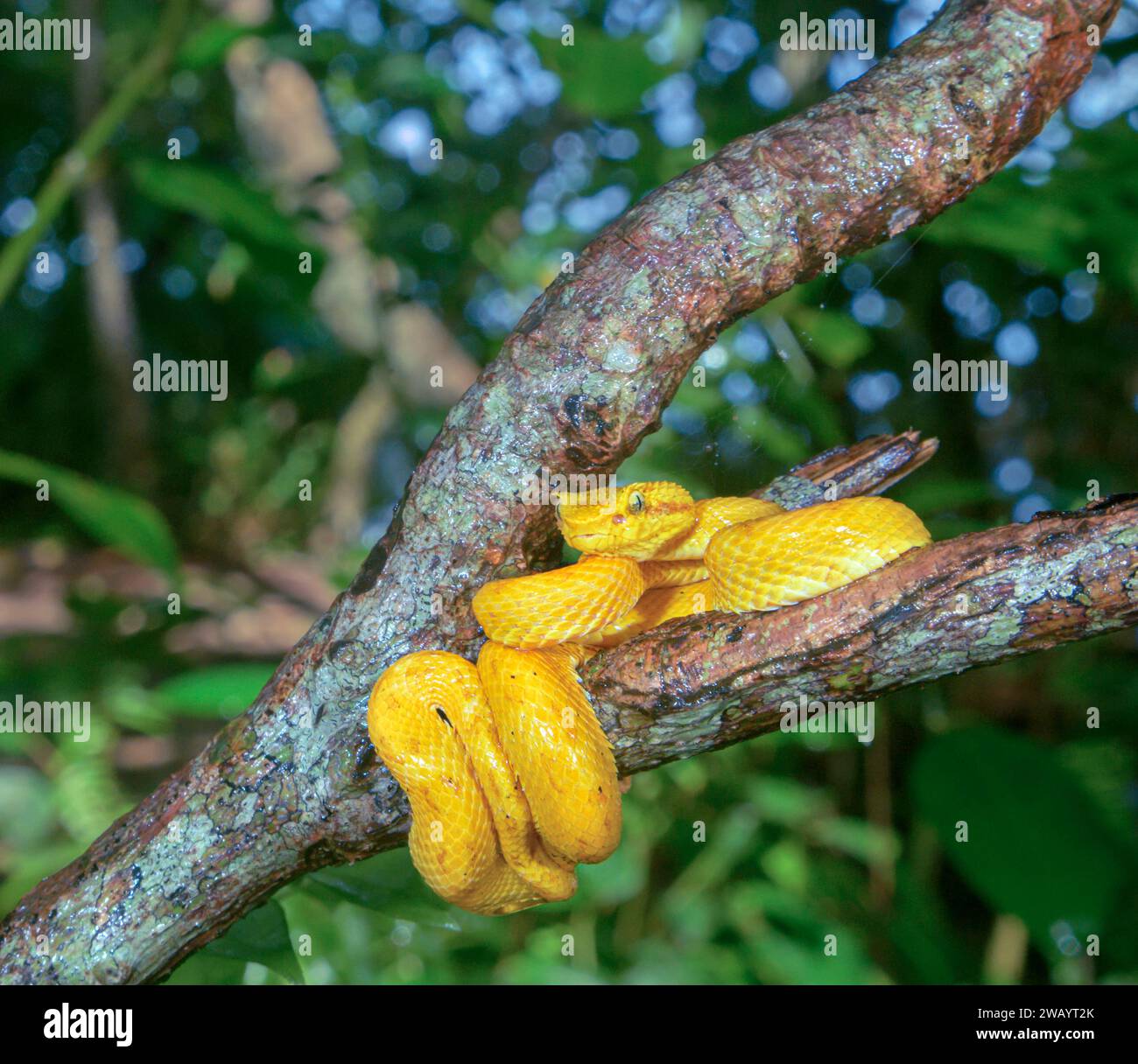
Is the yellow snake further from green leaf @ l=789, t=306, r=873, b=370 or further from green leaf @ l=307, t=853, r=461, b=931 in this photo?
green leaf @ l=789, t=306, r=873, b=370

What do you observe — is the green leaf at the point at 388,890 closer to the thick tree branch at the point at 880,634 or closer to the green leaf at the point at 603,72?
the thick tree branch at the point at 880,634

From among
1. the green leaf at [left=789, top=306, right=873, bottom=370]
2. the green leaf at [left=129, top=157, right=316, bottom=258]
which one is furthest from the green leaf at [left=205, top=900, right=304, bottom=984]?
the green leaf at [left=129, top=157, right=316, bottom=258]

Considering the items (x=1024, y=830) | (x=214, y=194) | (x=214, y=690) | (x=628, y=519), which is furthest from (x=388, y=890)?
(x=1024, y=830)

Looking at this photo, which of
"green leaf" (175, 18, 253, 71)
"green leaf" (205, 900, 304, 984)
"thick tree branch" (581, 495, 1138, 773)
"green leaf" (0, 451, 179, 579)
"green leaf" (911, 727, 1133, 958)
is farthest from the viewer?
"green leaf" (911, 727, 1133, 958)

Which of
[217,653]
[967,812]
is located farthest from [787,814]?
[217,653]

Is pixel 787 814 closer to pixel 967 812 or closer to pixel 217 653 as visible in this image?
pixel 967 812

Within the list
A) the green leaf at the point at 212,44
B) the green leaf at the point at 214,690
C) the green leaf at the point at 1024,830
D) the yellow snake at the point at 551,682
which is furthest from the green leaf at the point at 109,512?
the green leaf at the point at 1024,830

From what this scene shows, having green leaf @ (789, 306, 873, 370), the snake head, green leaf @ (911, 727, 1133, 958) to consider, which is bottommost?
green leaf @ (911, 727, 1133, 958)
